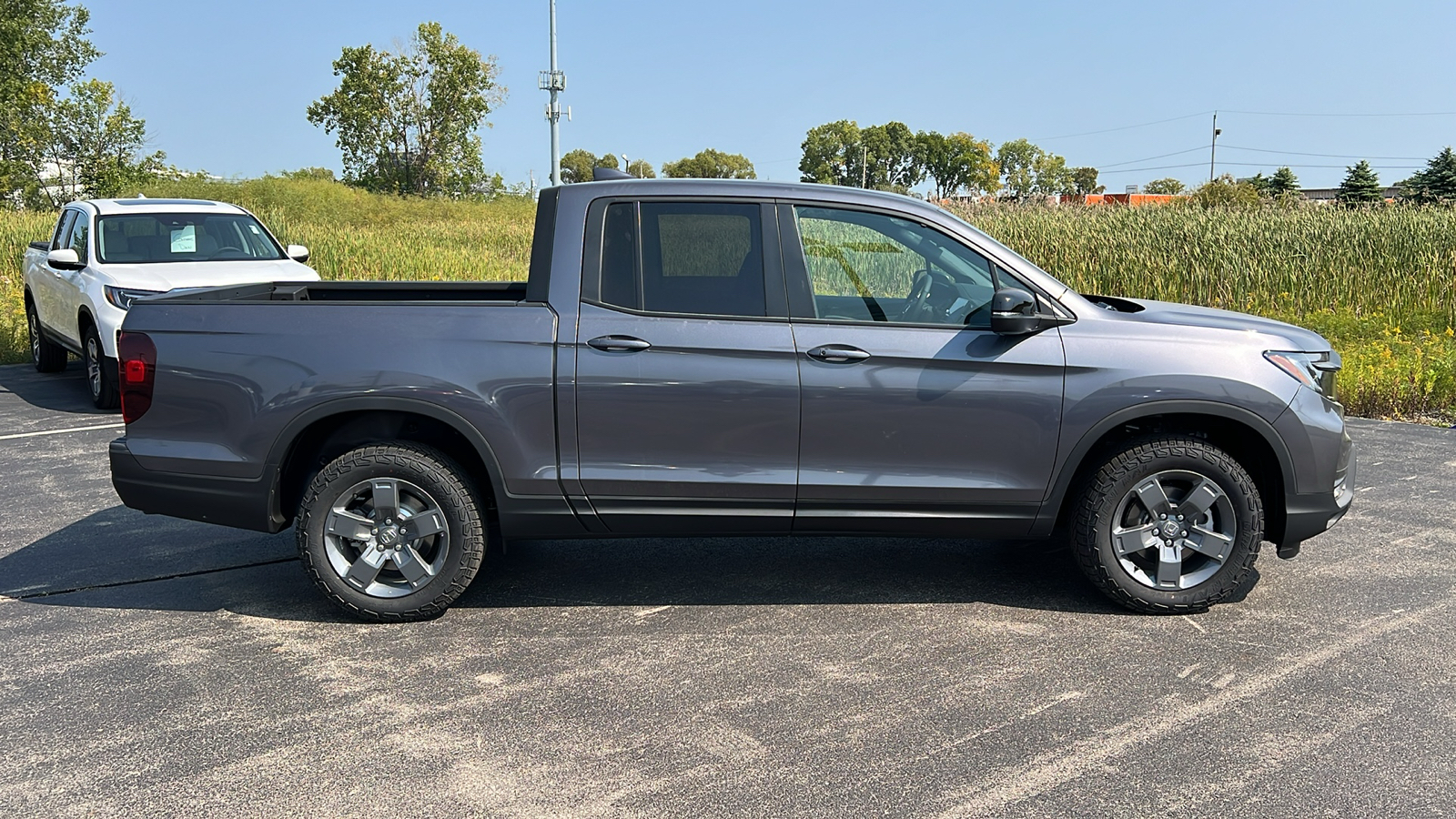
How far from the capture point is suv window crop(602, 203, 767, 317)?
4.70m

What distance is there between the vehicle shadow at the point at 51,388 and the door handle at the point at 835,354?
314 inches

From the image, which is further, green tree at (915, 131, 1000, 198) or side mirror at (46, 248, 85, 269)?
green tree at (915, 131, 1000, 198)

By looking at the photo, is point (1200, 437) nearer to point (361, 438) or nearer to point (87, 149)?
point (361, 438)

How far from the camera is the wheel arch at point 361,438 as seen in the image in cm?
463

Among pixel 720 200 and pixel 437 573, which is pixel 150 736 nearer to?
pixel 437 573

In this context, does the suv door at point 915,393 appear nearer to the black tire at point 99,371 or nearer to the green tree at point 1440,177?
the black tire at point 99,371

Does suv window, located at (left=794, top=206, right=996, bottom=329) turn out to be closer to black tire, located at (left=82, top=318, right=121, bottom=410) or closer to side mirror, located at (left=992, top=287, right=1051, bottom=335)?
side mirror, located at (left=992, top=287, right=1051, bottom=335)

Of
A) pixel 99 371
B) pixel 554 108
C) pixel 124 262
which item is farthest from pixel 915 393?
pixel 554 108

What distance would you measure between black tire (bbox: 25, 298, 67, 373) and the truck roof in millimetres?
1868

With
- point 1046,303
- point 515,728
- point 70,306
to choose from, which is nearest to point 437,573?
point 515,728

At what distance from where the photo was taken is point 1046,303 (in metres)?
4.72

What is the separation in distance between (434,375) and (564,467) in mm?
643

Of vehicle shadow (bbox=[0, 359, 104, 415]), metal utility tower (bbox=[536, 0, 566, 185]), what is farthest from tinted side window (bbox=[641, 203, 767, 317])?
metal utility tower (bbox=[536, 0, 566, 185])

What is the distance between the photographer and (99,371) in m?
9.99
